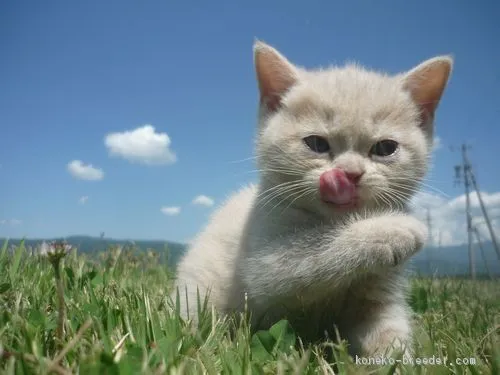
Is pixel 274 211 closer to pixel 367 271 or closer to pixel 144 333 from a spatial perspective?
pixel 367 271

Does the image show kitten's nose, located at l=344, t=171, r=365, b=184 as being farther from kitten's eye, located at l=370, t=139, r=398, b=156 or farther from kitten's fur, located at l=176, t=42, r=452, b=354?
kitten's eye, located at l=370, t=139, r=398, b=156

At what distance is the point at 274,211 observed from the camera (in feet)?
6.34

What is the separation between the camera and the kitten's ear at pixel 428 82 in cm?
204

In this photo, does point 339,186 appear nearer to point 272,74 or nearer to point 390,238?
point 390,238

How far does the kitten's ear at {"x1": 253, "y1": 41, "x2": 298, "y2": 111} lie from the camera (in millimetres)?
2129

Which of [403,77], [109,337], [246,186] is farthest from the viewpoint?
[246,186]

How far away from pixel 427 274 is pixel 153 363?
281 centimetres

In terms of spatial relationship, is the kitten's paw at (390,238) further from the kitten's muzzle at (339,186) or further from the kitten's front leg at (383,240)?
the kitten's muzzle at (339,186)

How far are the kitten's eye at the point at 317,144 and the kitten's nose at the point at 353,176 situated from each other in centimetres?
18

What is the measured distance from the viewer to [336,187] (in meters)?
1.67

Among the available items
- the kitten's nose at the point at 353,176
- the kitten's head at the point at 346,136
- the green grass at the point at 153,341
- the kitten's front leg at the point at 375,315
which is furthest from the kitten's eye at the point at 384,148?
the green grass at the point at 153,341

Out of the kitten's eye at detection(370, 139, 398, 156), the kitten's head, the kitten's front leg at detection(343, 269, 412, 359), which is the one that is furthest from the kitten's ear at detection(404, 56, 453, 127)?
the kitten's front leg at detection(343, 269, 412, 359)

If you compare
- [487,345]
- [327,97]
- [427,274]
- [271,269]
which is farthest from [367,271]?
[427,274]

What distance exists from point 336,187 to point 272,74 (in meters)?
0.77
